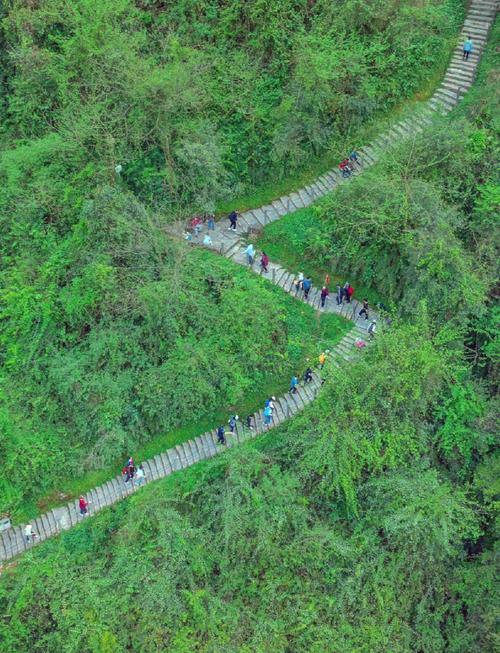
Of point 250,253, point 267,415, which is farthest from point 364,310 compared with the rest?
point 267,415

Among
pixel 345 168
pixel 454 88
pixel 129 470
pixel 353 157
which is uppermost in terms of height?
pixel 454 88

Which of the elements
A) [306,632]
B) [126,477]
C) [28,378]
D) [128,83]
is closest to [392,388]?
[306,632]

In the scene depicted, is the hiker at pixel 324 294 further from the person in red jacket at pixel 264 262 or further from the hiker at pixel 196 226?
the hiker at pixel 196 226

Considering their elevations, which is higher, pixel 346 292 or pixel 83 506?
pixel 346 292

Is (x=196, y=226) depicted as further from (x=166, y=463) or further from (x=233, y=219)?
(x=166, y=463)

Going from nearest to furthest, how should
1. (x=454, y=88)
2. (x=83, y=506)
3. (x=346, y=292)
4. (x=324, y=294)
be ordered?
(x=83, y=506) < (x=324, y=294) < (x=346, y=292) < (x=454, y=88)

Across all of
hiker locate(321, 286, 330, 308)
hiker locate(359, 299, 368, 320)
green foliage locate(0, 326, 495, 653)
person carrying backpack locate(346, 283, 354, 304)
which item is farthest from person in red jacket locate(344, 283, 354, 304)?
green foliage locate(0, 326, 495, 653)
